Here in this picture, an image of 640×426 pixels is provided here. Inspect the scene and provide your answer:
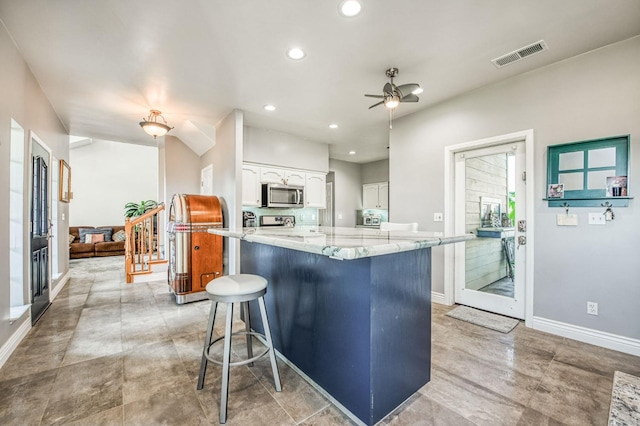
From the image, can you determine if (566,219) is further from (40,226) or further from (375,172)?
(40,226)

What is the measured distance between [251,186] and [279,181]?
0.55 m

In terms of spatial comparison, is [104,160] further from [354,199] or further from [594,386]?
[594,386]

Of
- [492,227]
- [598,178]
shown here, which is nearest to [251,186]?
[492,227]

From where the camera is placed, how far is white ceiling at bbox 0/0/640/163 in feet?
6.60

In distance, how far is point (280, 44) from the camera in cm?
243

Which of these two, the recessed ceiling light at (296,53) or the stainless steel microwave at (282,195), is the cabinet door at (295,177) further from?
the recessed ceiling light at (296,53)

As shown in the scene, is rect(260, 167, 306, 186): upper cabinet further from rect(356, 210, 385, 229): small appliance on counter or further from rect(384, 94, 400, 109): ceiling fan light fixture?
rect(384, 94, 400, 109): ceiling fan light fixture

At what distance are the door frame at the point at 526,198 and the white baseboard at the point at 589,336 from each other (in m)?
0.12

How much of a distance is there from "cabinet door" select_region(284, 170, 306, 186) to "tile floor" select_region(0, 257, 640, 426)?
2.95 meters

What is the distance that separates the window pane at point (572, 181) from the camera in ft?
8.29

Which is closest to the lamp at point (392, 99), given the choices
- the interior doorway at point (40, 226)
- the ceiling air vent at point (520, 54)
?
the ceiling air vent at point (520, 54)

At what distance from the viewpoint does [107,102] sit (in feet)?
12.2

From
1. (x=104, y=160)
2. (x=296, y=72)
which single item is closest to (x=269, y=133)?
(x=296, y=72)

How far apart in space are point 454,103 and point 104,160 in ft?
32.7
